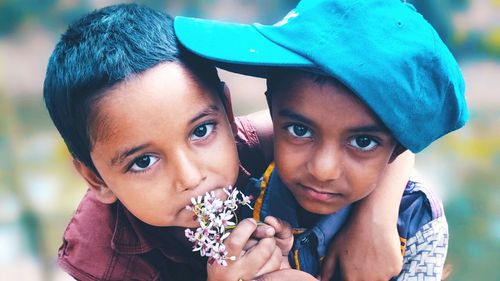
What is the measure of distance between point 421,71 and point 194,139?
0.48 meters

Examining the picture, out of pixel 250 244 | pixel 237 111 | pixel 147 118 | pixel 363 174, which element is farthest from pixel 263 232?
pixel 237 111

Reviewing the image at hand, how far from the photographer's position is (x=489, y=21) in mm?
2180

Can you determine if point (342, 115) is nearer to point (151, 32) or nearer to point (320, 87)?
point (320, 87)

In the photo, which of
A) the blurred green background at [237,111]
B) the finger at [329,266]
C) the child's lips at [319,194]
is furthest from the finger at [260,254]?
the blurred green background at [237,111]

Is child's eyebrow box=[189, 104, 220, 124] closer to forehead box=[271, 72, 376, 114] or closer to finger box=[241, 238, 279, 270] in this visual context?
forehead box=[271, 72, 376, 114]

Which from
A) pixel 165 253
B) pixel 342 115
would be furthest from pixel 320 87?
pixel 165 253

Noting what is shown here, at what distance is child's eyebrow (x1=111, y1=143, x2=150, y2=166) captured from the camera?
1.08 metres

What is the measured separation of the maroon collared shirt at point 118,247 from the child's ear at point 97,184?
0.12 meters

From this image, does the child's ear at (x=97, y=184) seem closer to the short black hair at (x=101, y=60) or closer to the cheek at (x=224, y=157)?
the short black hair at (x=101, y=60)

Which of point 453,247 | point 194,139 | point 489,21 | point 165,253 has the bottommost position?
point 453,247

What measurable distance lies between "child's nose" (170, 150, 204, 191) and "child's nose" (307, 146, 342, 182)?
24 centimetres

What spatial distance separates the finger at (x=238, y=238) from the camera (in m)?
1.11

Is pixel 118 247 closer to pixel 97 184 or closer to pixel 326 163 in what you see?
pixel 97 184

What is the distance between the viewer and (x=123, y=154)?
1.09 metres
